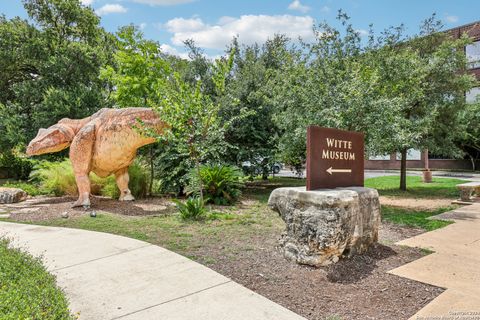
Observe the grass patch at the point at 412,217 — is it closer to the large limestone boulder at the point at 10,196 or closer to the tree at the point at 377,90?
the tree at the point at 377,90

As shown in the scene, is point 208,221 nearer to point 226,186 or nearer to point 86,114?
point 226,186

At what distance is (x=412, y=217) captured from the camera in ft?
23.5

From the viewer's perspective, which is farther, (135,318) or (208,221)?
(208,221)

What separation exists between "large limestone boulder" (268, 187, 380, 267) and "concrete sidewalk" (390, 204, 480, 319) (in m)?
0.64

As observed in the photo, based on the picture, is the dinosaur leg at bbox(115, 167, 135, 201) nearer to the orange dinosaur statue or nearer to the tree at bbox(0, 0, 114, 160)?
the orange dinosaur statue

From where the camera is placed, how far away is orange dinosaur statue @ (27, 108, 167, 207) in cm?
794

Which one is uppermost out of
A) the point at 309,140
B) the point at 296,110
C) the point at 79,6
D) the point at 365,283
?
the point at 79,6

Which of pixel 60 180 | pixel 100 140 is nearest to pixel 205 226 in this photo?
pixel 100 140

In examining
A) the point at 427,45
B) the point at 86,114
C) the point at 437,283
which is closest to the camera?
the point at 437,283

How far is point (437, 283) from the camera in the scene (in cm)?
342

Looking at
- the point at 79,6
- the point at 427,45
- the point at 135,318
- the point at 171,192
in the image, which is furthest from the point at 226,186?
the point at 79,6

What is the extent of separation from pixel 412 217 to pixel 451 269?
3.53 meters

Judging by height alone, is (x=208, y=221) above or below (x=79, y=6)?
below

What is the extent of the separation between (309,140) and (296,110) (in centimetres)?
446
